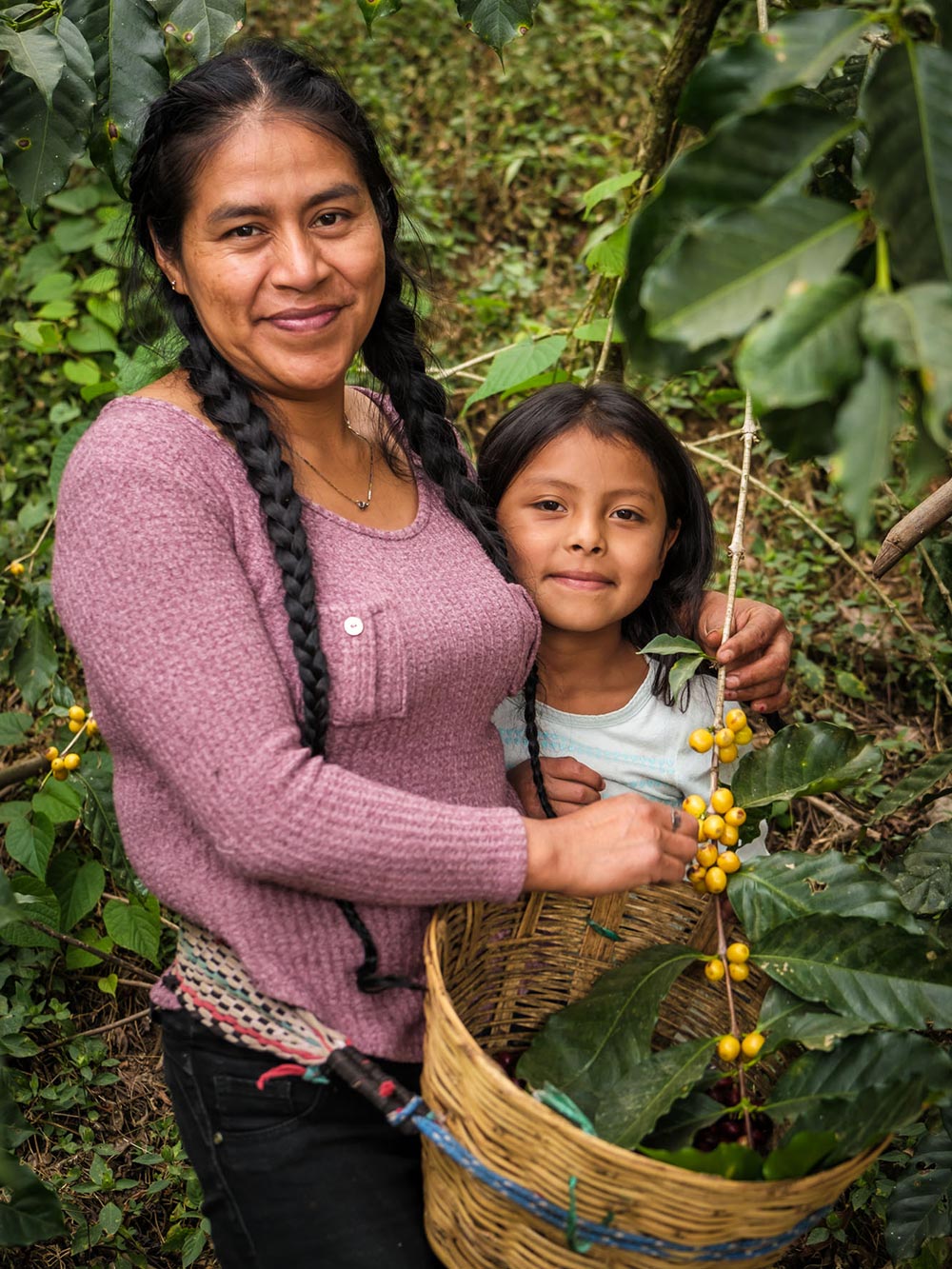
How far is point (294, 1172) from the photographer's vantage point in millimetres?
1464

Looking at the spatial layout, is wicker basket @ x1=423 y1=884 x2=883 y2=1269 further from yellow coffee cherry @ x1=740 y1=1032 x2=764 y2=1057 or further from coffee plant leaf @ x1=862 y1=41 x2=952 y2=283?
coffee plant leaf @ x1=862 y1=41 x2=952 y2=283

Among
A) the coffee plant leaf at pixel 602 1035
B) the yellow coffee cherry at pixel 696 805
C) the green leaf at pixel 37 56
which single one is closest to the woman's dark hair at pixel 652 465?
the yellow coffee cherry at pixel 696 805

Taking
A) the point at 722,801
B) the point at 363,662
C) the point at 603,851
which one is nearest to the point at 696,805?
the point at 722,801

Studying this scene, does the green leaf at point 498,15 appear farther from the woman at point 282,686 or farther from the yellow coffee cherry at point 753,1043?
the yellow coffee cherry at point 753,1043

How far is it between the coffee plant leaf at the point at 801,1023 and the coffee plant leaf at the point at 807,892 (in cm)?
9

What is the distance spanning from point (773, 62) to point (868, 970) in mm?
987

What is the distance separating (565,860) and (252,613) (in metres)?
0.47

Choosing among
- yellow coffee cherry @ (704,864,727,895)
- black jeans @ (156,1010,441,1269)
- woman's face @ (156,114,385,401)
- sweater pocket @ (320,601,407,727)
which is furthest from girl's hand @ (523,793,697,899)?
woman's face @ (156,114,385,401)

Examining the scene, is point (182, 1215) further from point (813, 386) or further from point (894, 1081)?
point (813, 386)

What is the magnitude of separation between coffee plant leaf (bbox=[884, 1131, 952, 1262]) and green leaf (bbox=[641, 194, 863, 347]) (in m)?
1.45

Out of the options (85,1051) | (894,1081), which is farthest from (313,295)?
(85,1051)

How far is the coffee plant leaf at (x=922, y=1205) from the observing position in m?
1.70

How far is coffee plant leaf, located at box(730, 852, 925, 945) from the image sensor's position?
140 centimetres

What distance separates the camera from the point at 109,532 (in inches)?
51.6
